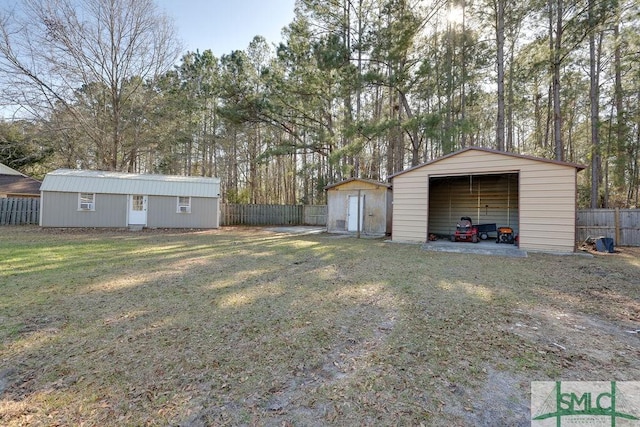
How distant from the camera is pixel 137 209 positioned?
14461 millimetres

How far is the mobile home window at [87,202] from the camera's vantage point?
13.7 m

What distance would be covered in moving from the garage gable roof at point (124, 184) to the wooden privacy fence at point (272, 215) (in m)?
3.04

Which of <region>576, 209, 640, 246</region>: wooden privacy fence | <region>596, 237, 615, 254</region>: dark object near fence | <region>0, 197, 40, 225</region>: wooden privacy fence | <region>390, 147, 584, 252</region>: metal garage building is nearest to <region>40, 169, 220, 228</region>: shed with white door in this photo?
<region>0, 197, 40, 225</region>: wooden privacy fence

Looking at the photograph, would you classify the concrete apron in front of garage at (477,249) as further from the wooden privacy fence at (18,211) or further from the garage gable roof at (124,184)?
the wooden privacy fence at (18,211)

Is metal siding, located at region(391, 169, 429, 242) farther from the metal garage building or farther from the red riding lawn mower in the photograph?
the red riding lawn mower

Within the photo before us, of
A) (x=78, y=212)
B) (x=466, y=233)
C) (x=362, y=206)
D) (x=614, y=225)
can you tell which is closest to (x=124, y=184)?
(x=78, y=212)

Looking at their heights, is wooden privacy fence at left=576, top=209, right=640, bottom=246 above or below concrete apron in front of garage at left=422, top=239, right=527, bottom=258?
above

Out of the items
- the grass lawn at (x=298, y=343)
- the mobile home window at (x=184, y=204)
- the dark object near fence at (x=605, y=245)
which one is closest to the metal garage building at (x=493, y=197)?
the dark object near fence at (x=605, y=245)

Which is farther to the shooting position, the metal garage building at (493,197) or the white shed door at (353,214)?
the white shed door at (353,214)

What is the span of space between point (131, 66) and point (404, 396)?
20.2 meters

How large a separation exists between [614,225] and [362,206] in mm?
8879

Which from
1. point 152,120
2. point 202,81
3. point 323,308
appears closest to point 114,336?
point 323,308

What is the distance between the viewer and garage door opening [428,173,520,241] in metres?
12.0

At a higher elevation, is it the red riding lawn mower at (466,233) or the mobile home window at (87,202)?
the mobile home window at (87,202)
